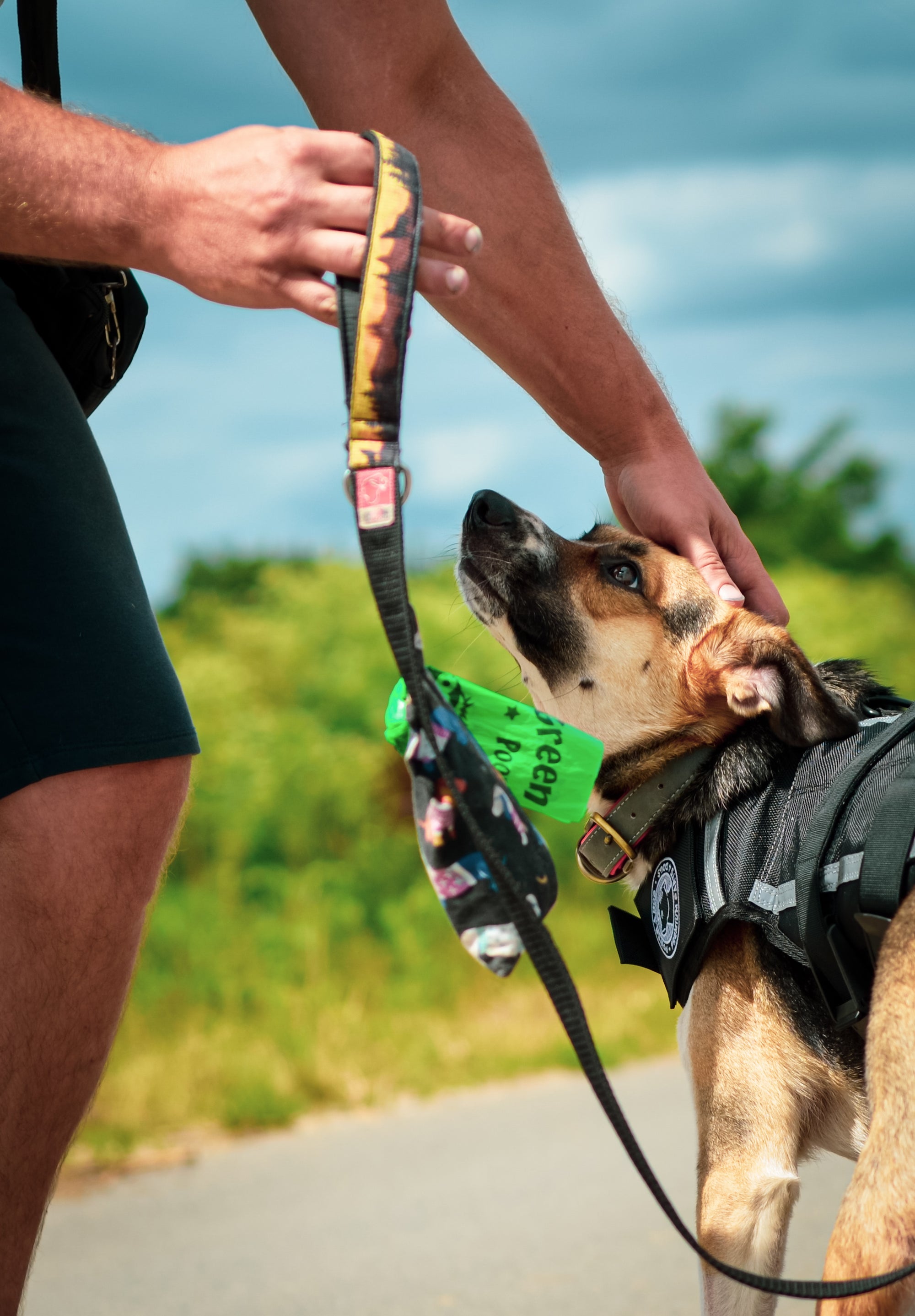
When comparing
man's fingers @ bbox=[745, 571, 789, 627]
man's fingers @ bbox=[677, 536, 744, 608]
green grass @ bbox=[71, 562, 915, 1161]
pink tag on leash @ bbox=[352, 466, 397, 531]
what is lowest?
green grass @ bbox=[71, 562, 915, 1161]

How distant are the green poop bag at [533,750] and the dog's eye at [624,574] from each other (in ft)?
3.66

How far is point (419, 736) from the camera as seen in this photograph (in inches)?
54.3

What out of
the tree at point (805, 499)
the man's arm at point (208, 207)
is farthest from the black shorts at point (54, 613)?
the tree at point (805, 499)

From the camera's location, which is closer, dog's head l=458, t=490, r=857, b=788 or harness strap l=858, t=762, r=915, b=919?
harness strap l=858, t=762, r=915, b=919

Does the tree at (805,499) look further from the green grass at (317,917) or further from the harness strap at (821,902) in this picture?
the harness strap at (821,902)

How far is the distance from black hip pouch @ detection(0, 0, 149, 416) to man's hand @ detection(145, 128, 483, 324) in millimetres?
572

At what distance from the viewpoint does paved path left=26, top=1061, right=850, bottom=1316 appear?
3.03 meters

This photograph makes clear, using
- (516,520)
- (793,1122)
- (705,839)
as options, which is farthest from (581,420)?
(793,1122)

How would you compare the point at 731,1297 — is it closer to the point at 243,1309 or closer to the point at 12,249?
the point at 243,1309

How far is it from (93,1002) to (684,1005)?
118 centimetres

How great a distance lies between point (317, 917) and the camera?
5832mm

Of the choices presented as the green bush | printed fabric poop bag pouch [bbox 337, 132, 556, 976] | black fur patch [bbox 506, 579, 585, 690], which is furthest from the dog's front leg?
the green bush

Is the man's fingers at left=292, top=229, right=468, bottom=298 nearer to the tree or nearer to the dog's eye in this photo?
the dog's eye

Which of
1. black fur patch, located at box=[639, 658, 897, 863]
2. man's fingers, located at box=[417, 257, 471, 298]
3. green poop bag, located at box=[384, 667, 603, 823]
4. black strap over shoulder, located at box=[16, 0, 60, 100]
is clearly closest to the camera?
man's fingers, located at box=[417, 257, 471, 298]
